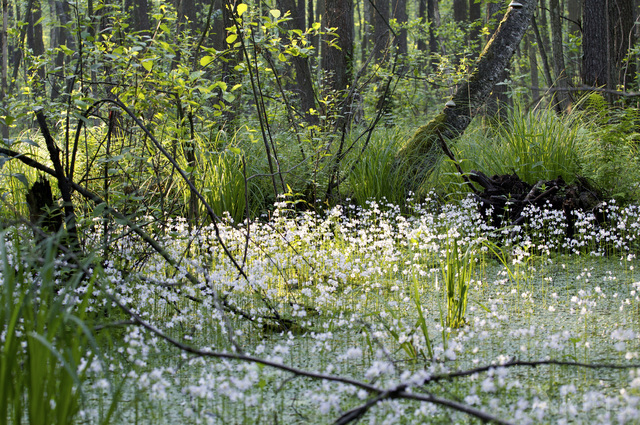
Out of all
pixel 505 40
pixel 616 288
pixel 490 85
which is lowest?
pixel 616 288

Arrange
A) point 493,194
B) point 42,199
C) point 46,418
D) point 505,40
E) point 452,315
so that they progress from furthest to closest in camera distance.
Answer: point 505,40 < point 493,194 < point 42,199 < point 452,315 < point 46,418

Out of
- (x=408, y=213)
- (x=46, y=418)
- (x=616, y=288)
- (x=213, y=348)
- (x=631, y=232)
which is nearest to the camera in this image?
(x=46, y=418)

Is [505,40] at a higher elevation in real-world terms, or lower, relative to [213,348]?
higher

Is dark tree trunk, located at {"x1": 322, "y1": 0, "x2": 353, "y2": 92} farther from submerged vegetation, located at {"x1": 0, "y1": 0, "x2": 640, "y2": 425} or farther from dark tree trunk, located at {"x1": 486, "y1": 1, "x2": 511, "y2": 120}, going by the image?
dark tree trunk, located at {"x1": 486, "y1": 1, "x2": 511, "y2": 120}

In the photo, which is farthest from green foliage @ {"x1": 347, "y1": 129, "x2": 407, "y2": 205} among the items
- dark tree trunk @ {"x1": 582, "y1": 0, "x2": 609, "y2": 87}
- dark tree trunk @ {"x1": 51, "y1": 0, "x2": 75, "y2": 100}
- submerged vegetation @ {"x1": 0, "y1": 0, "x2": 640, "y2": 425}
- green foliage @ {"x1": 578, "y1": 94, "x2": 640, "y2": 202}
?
dark tree trunk @ {"x1": 582, "y1": 0, "x2": 609, "y2": 87}

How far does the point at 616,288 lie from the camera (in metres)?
3.49

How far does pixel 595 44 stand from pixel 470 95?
258cm

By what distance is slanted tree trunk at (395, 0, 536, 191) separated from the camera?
6.51 metres

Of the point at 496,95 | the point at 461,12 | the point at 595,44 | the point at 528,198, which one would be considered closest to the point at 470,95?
the point at 528,198

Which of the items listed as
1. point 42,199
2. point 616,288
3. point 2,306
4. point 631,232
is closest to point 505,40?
point 631,232

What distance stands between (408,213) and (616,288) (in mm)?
2679

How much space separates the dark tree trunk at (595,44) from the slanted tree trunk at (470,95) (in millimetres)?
1710

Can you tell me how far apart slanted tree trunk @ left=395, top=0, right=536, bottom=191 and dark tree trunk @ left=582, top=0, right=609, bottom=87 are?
1.71 m

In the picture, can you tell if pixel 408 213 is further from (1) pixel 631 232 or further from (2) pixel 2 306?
(2) pixel 2 306
